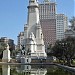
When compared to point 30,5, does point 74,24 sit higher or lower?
lower

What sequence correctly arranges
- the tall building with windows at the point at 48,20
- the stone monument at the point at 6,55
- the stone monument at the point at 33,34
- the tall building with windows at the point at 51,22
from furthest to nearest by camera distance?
the tall building with windows at the point at 51,22, the tall building with windows at the point at 48,20, the stone monument at the point at 33,34, the stone monument at the point at 6,55

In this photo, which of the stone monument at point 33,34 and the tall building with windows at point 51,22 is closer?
the stone monument at point 33,34

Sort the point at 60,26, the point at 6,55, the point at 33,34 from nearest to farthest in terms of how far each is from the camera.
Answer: the point at 6,55, the point at 33,34, the point at 60,26

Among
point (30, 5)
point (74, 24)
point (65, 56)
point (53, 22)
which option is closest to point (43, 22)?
point (53, 22)

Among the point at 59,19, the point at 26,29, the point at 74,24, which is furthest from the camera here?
the point at 59,19

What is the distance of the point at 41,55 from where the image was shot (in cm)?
9975

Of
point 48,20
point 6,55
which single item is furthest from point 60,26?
point 6,55

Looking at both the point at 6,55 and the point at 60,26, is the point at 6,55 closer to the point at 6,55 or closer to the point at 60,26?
the point at 6,55

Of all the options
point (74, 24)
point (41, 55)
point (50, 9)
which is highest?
point (50, 9)

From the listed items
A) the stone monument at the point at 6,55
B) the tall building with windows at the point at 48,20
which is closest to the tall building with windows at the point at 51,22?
the tall building with windows at the point at 48,20

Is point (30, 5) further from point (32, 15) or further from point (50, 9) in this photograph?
point (50, 9)

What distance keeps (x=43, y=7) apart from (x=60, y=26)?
19341mm

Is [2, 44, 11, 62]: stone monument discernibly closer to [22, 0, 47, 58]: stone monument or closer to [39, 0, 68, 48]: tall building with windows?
[22, 0, 47, 58]: stone monument

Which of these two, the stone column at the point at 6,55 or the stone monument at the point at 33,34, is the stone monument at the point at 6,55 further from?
the stone monument at the point at 33,34
